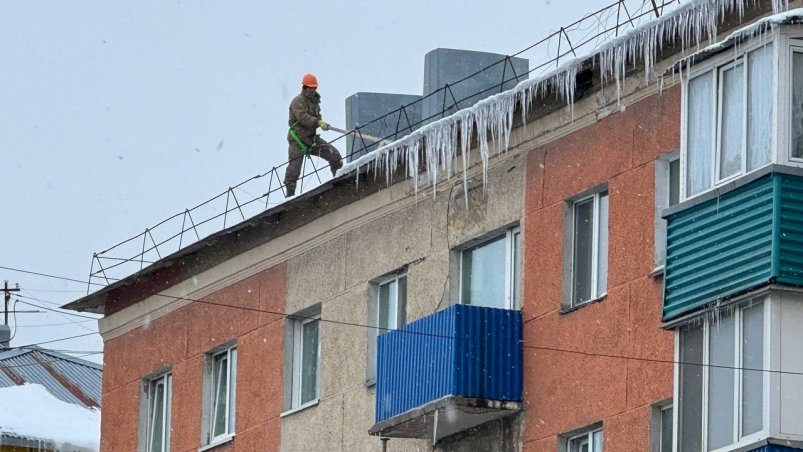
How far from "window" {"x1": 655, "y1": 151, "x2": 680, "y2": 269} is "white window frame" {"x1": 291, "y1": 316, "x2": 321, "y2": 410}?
247 inches

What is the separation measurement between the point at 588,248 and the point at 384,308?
12.4 ft

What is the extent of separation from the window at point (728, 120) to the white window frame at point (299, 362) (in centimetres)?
794

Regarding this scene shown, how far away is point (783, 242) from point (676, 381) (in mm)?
1613

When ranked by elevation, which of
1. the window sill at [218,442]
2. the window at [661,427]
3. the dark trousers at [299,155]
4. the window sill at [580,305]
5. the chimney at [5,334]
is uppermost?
the chimney at [5,334]

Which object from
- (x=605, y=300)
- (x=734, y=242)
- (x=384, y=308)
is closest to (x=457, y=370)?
(x=605, y=300)

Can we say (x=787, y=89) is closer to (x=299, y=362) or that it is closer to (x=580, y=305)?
(x=580, y=305)

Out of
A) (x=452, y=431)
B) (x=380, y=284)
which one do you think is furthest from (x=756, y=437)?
(x=380, y=284)

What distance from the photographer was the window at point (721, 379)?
16766mm

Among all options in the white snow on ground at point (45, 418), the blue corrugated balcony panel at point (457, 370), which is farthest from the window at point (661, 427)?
the white snow on ground at point (45, 418)

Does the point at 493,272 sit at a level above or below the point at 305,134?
below

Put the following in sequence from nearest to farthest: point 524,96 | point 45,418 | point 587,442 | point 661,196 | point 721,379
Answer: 1. point 721,379
2. point 661,196
3. point 587,442
4. point 524,96
5. point 45,418

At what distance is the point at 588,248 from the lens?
20.9 metres

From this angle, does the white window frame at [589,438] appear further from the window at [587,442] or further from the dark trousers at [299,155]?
the dark trousers at [299,155]

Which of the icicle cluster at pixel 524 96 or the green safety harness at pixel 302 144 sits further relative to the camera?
the green safety harness at pixel 302 144
